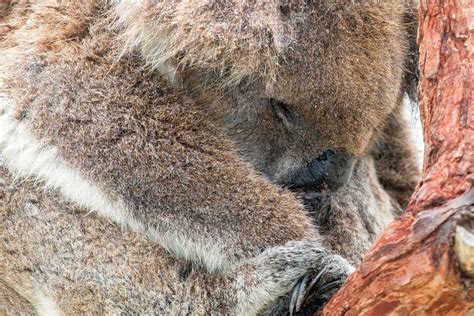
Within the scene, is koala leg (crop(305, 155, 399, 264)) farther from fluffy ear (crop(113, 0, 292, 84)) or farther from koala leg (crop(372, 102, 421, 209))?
fluffy ear (crop(113, 0, 292, 84))

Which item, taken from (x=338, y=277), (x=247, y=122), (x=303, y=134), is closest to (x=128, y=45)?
(x=247, y=122)

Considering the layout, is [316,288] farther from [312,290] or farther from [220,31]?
[220,31]

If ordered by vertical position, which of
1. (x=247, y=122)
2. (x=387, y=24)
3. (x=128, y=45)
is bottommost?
(x=247, y=122)

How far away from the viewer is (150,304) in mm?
2773

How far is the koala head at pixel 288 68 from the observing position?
264 cm

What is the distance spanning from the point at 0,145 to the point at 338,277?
1.51 meters

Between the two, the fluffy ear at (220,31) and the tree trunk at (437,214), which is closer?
the tree trunk at (437,214)

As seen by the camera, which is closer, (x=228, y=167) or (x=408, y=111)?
(x=228, y=167)

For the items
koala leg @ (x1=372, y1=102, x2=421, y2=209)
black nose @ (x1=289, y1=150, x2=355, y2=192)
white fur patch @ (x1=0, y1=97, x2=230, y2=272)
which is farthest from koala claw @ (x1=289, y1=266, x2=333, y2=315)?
koala leg @ (x1=372, y1=102, x2=421, y2=209)

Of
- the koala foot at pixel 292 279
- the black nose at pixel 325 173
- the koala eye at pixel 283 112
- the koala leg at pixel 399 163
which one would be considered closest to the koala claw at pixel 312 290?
the koala foot at pixel 292 279

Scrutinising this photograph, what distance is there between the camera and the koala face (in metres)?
2.70

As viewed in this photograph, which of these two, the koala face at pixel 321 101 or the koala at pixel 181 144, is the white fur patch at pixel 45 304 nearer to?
the koala at pixel 181 144

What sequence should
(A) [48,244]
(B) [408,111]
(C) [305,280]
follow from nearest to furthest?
1. (C) [305,280]
2. (A) [48,244]
3. (B) [408,111]

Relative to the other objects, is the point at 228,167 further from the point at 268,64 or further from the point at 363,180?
the point at 363,180
